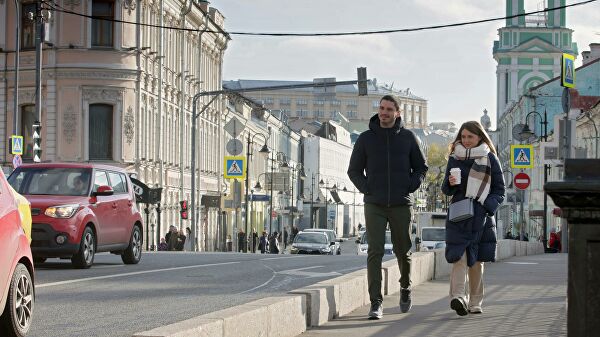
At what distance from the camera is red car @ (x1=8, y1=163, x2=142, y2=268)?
65.6 ft

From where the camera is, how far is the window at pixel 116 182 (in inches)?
874

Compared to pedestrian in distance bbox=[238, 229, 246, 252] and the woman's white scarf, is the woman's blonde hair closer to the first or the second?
the woman's white scarf

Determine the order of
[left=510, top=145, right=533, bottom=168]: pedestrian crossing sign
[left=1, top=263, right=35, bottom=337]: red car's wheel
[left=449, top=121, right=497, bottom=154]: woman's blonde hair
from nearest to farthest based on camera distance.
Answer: [left=1, top=263, right=35, bottom=337]: red car's wheel < [left=449, top=121, right=497, bottom=154]: woman's blonde hair < [left=510, top=145, right=533, bottom=168]: pedestrian crossing sign

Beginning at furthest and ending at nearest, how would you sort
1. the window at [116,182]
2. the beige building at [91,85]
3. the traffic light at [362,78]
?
1. the beige building at [91,85]
2. the traffic light at [362,78]
3. the window at [116,182]

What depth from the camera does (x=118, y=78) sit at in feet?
185

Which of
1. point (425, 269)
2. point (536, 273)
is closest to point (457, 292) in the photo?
point (425, 269)

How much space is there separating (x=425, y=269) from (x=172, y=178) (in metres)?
47.6

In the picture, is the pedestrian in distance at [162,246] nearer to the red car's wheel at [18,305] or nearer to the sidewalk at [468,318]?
the sidewalk at [468,318]

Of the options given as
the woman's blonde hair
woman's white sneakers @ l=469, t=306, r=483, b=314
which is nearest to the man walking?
the woman's blonde hair

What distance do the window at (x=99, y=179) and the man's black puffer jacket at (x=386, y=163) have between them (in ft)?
31.9

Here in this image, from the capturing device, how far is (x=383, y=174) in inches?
478

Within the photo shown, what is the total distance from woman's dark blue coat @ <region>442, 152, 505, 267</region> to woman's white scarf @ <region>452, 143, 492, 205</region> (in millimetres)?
44

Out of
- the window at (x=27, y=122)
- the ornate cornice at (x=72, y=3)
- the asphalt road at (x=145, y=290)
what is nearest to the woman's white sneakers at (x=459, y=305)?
the asphalt road at (x=145, y=290)

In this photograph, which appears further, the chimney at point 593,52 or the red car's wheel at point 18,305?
the chimney at point 593,52
